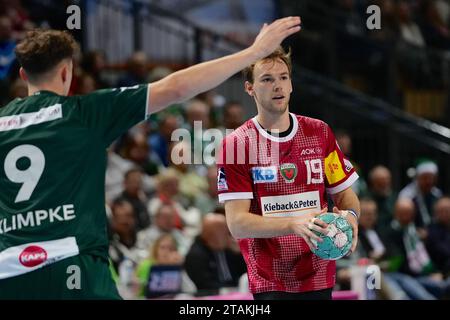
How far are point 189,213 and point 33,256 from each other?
22.1 ft

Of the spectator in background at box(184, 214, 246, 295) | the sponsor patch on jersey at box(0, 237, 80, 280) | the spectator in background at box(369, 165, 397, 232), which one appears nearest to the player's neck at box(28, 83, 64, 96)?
the sponsor patch on jersey at box(0, 237, 80, 280)

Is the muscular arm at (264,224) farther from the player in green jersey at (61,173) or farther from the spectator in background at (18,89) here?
the spectator in background at (18,89)

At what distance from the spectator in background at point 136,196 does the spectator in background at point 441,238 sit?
3.50 metres

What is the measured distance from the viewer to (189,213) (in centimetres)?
1126

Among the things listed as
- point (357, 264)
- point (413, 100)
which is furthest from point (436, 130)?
point (357, 264)

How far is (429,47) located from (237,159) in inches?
425

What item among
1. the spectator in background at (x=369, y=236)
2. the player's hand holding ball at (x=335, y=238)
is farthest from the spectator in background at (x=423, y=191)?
the player's hand holding ball at (x=335, y=238)

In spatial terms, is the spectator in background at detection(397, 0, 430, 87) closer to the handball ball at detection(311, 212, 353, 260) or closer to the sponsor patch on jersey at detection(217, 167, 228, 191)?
the sponsor patch on jersey at detection(217, 167, 228, 191)

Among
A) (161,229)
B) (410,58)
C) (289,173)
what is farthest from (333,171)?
(410,58)

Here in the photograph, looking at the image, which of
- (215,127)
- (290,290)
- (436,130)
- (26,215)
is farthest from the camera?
(436,130)

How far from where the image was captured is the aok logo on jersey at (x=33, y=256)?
4555 millimetres

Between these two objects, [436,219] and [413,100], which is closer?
[436,219]

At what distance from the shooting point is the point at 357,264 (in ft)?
31.1

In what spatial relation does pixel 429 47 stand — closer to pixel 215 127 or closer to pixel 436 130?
pixel 436 130
